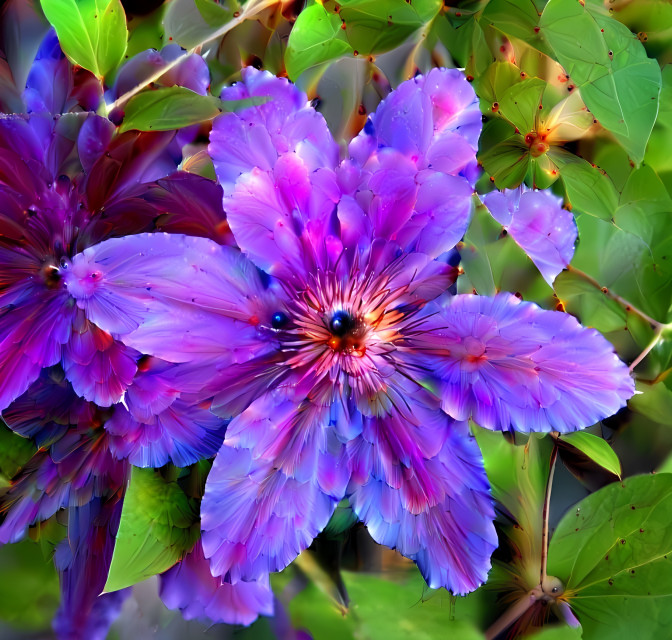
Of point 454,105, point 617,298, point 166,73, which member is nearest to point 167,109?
point 166,73

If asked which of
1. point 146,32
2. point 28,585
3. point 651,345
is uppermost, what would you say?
point 146,32

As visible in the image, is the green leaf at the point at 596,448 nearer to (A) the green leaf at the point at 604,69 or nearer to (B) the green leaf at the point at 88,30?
(A) the green leaf at the point at 604,69

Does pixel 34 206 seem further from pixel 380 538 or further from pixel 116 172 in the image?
pixel 380 538

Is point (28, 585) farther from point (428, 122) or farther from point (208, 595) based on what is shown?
point (428, 122)

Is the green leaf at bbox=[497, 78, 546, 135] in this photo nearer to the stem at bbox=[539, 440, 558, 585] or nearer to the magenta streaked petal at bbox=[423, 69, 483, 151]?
the magenta streaked petal at bbox=[423, 69, 483, 151]

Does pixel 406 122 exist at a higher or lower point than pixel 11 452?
higher

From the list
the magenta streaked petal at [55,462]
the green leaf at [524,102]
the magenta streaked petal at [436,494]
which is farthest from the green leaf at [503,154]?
the magenta streaked petal at [55,462]
